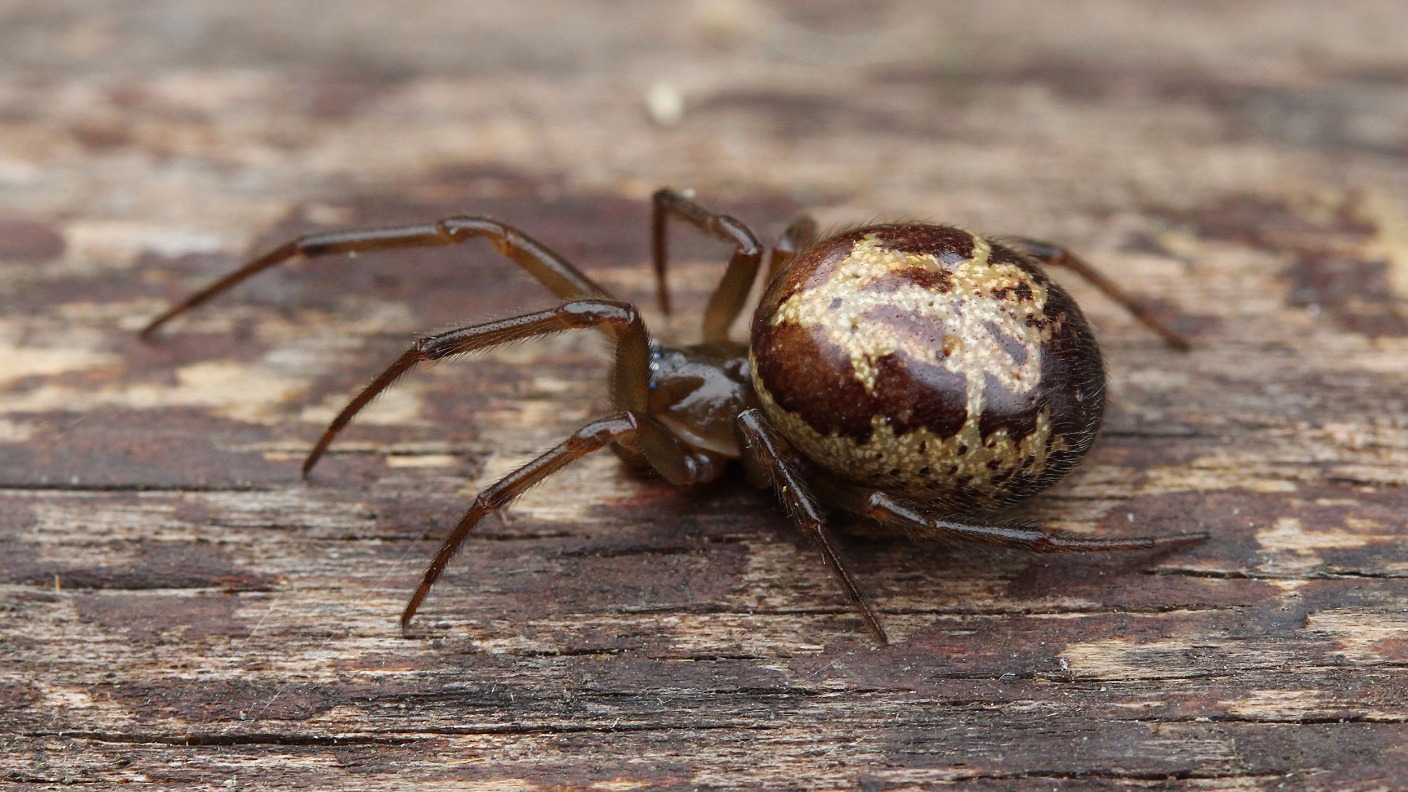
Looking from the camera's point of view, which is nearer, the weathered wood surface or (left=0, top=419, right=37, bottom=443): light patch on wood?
the weathered wood surface

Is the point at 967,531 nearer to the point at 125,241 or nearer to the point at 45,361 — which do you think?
the point at 45,361

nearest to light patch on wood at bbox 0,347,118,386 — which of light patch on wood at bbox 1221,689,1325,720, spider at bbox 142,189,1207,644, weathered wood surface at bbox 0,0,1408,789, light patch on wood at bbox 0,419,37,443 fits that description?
weathered wood surface at bbox 0,0,1408,789

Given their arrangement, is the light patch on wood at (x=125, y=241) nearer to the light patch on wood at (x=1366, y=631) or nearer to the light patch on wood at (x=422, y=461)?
the light patch on wood at (x=422, y=461)

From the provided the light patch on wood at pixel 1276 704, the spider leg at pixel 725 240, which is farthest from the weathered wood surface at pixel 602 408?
the spider leg at pixel 725 240

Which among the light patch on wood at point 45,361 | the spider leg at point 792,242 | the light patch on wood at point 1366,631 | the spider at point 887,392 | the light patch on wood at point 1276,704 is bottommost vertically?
the light patch on wood at point 1276,704

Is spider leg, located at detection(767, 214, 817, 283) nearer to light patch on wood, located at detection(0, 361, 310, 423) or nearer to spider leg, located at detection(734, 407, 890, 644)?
spider leg, located at detection(734, 407, 890, 644)

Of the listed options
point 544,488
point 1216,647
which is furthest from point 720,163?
point 1216,647

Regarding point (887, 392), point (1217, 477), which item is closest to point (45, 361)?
point (887, 392)
